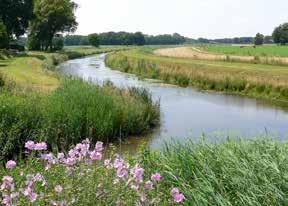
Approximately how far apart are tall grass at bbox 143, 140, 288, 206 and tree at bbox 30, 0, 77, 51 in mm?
73669

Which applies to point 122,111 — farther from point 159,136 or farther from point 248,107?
point 248,107

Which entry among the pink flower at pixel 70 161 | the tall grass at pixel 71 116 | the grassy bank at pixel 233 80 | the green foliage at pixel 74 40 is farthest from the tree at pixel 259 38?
the pink flower at pixel 70 161

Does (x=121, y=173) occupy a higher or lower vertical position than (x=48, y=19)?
higher

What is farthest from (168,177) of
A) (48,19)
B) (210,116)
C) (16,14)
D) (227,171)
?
(48,19)

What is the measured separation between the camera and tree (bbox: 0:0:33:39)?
203 feet

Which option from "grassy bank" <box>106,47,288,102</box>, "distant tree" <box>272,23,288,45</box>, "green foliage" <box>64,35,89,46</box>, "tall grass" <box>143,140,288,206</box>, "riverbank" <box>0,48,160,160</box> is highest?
"tall grass" <box>143,140,288,206</box>

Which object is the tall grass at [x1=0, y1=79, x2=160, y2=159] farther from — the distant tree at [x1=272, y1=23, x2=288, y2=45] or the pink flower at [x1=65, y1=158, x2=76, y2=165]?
the distant tree at [x1=272, y1=23, x2=288, y2=45]

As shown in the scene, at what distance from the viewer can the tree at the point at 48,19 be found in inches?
3127

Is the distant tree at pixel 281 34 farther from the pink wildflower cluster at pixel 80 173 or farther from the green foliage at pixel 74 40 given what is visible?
the pink wildflower cluster at pixel 80 173

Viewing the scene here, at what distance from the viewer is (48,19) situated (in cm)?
7925

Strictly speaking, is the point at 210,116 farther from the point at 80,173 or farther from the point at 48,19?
the point at 48,19

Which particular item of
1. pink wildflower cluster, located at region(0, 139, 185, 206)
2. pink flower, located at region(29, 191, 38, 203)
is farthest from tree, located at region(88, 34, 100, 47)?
pink flower, located at region(29, 191, 38, 203)

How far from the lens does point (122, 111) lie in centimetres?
1723

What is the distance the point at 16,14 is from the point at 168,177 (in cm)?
5861
